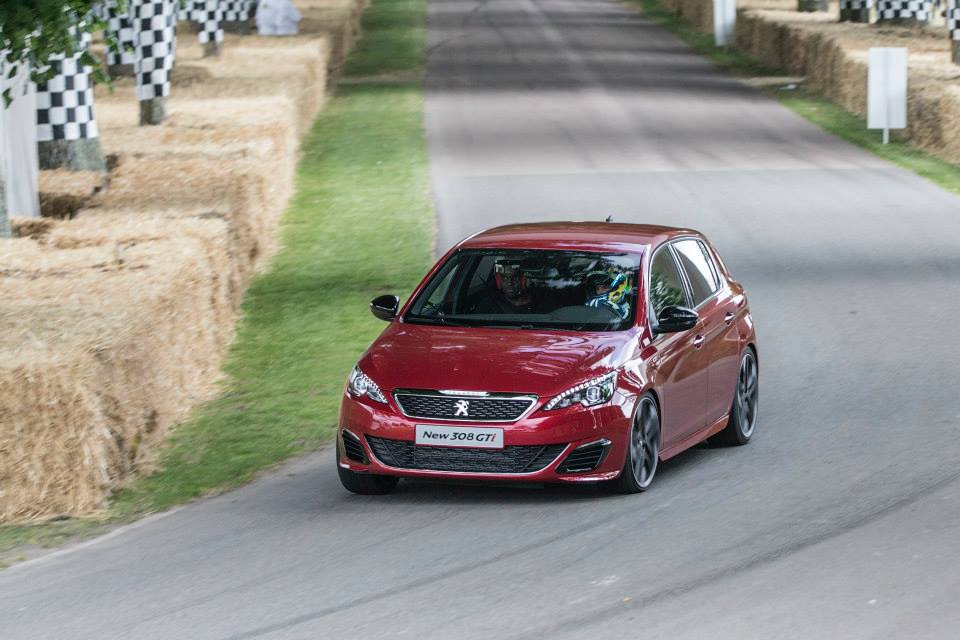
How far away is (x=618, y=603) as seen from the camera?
25.9ft

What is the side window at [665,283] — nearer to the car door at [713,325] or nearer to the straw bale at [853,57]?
the car door at [713,325]

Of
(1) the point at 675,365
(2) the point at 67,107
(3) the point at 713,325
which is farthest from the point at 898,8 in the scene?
(1) the point at 675,365

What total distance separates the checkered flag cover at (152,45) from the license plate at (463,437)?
15.9m

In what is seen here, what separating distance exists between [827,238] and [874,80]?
8.88 m

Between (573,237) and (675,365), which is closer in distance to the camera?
(675,365)

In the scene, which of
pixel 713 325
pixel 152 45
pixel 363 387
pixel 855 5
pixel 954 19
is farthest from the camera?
pixel 855 5

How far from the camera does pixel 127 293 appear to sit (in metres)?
12.4

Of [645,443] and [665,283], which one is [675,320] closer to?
[665,283]

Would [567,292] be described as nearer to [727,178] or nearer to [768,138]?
[727,178]

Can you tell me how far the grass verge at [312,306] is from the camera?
11391mm

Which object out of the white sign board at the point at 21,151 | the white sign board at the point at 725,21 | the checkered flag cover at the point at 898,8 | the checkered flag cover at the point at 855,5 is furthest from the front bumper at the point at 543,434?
the white sign board at the point at 725,21

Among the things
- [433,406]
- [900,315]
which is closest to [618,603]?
[433,406]

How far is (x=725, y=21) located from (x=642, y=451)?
37547 millimetres

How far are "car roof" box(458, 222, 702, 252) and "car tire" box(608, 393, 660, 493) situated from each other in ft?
4.00
